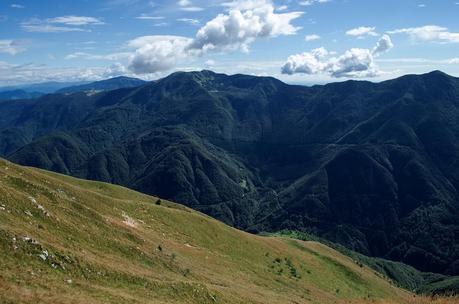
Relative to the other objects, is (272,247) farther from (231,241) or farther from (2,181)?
(2,181)

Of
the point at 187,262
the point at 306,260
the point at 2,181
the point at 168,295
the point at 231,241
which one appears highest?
the point at 2,181

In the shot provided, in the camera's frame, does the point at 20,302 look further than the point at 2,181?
No

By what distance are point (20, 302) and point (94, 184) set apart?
86702mm

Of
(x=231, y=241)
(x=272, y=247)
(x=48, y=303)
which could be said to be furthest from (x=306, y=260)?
(x=48, y=303)

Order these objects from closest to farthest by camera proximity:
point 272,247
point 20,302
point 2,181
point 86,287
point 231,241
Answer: point 20,302
point 86,287
point 2,181
point 231,241
point 272,247

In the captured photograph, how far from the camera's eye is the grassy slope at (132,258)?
33.3m

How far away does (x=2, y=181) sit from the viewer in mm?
53656

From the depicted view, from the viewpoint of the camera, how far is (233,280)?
6209cm

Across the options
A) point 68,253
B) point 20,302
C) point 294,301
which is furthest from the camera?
point 294,301

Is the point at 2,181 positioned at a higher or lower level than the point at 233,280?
higher

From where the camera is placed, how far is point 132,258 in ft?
164

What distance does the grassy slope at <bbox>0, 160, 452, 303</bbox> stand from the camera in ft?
109

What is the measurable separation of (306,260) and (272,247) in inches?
375

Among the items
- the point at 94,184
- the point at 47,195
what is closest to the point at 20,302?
the point at 47,195
